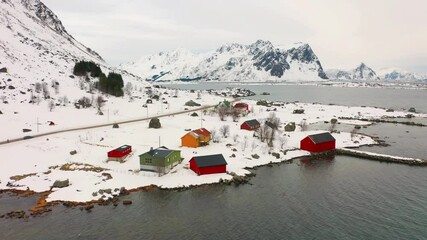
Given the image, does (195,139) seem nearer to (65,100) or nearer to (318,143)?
(318,143)

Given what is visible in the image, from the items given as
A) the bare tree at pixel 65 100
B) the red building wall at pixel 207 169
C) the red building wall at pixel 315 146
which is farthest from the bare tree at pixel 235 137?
the bare tree at pixel 65 100

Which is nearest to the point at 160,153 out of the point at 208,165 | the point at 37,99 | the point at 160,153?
the point at 160,153

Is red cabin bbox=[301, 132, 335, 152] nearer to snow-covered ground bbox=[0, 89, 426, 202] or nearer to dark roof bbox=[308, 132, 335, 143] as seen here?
dark roof bbox=[308, 132, 335, 143]

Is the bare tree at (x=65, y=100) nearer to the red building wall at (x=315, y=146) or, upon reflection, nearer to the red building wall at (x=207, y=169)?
the red building wall at (x=207, y=169)

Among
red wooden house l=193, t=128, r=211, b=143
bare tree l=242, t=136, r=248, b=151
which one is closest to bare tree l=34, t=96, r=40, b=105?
red wooden house l=193, t=128, r=211, b=143

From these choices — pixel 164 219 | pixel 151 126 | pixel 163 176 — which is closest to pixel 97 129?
pixel 151 126

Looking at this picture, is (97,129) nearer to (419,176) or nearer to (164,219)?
(164,219)

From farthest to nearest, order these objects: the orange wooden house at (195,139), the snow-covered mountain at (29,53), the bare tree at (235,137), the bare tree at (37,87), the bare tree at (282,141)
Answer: the snow-covered mountain at (29,53)
the bare tree at (37,87)
the bare tree at (235,137)
the bare tree at (282,141)
the orange wooden house at (195,139)
